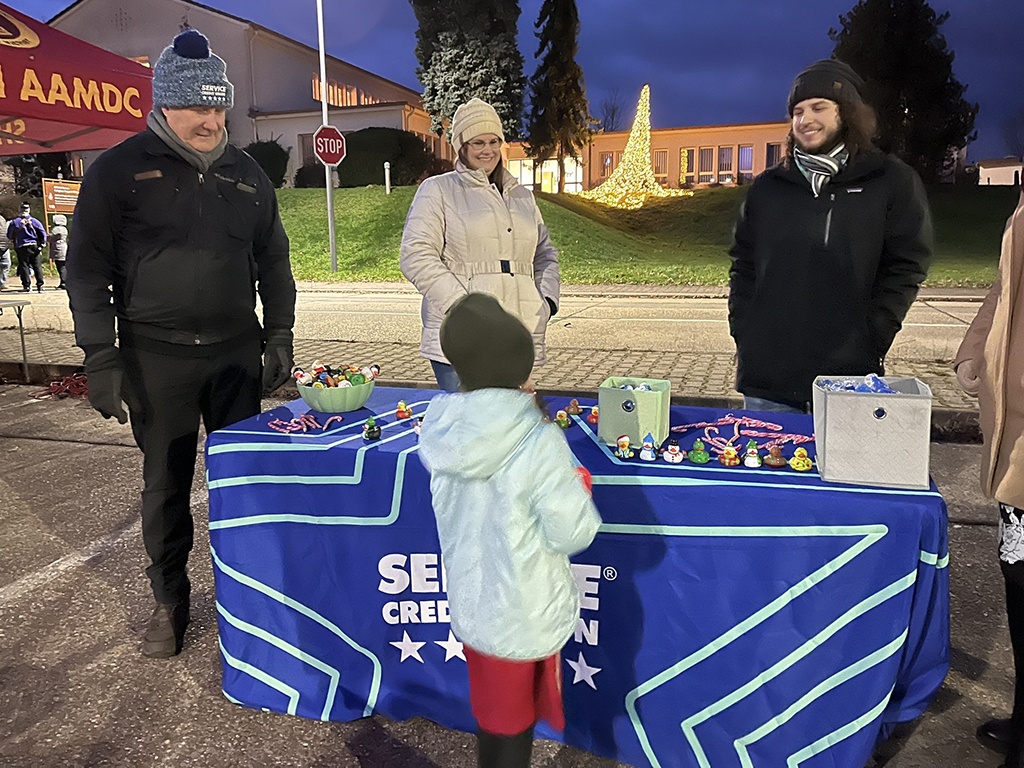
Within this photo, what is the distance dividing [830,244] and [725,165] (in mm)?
38414

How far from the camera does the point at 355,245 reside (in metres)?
21.7

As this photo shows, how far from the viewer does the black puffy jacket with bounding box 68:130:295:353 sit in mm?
2760

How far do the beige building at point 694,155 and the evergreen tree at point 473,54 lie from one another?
6.21m

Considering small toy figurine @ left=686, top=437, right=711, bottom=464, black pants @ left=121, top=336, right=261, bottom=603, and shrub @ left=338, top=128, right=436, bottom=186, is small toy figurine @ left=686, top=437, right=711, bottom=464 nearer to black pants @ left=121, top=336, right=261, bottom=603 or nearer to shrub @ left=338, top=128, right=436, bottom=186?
black pants @ left=121, top=336, right=261, bottom=603

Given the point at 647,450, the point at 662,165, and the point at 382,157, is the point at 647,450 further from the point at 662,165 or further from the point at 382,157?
the point at 662,165

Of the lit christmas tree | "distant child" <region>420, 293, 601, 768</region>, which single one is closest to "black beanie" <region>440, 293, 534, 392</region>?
"distant child" <region>420, 293, 601, 768</region>

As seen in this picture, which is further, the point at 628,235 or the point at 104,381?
the point at 628,235

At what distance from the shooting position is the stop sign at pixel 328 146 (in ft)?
64.2

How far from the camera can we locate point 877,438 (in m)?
2.08

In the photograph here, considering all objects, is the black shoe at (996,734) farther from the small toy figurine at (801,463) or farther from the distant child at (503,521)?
the distant child at (503,521)

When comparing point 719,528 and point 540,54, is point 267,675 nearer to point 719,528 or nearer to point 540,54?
point 719,528

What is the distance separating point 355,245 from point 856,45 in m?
23.7

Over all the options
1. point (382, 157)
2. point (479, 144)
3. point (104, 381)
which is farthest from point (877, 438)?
point (382, 157)

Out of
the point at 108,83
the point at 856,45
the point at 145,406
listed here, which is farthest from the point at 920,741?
the point at 856,45
